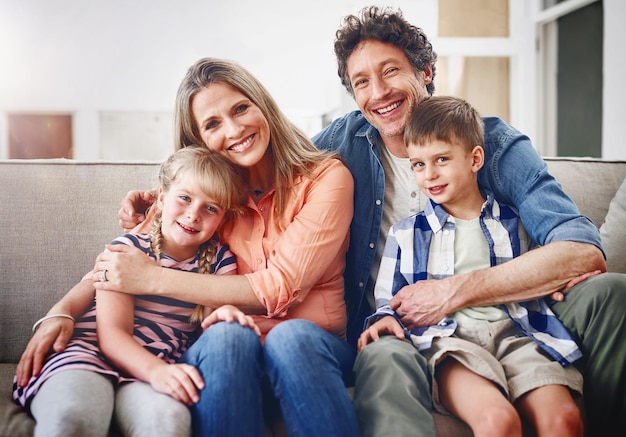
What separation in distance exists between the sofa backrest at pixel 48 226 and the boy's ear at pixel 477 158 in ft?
2.46

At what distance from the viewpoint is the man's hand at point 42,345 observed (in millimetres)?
1064

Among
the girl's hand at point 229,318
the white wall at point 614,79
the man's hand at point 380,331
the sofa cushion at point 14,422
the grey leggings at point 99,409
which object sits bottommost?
the sofa cushion at point 14,422

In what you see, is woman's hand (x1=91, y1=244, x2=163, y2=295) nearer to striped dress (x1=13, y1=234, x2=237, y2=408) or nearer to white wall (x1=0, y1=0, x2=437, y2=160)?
striped dress (x1=13, y1=234, x2=237, y2=408)

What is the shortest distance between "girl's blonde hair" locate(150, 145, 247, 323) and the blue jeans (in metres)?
0.20

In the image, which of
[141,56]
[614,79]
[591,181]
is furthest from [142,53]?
[591,181]

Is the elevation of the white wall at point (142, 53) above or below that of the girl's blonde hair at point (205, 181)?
above

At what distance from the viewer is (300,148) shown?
1318mm

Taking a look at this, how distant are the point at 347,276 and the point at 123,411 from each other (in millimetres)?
574

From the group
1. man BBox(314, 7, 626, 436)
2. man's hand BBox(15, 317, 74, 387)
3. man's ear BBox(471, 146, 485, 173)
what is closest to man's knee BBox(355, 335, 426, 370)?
man BBox(314, 7, 626, 436)

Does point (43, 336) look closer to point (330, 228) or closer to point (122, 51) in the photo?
point (330, 228)

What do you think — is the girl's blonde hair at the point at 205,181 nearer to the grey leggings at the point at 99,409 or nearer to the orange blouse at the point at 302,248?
the orange blouse at the point at 302,248

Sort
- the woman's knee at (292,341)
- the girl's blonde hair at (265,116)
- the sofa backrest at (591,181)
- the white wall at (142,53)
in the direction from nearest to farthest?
the woman's knee at (292,341) → the girl's blonde hair at (265,116) → the sofa backrest at (591,181) → the white wall at (142,53)

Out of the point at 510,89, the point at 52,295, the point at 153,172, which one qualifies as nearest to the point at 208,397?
the point at 52,295

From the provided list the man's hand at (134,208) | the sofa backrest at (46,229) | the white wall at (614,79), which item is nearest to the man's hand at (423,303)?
the man's hand at (134,208)
